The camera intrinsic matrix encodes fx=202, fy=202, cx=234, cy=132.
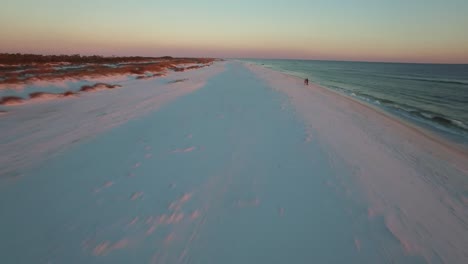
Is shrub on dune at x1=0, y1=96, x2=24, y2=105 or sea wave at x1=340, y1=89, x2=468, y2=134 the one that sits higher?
shrub on dune at x1=0, y1=96, x2=24, y2=105

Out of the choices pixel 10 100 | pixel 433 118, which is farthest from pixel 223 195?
pixel 433 118

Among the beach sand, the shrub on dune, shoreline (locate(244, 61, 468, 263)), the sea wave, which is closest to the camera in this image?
the beach sand

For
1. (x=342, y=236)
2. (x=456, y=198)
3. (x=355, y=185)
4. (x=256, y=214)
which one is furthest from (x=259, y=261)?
(x=456, y=198)

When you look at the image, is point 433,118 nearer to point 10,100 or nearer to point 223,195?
point 223,195

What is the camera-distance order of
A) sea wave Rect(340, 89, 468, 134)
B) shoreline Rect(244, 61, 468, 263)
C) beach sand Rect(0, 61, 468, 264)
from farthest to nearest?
1. sea wave Rect(340, 89, 468, 134)
2. shoreline Rect(244, 61, 468, 263)
3. beach sand Rect(0, 61, 468, 264)

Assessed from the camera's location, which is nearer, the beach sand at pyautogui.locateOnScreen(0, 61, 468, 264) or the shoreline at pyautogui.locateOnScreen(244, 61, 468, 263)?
the beach sand at pyautogui.locateOnScreen(0, 61, 468, 264)

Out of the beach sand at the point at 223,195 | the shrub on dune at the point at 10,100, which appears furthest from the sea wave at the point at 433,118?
the shrub on dune at the point at 10,100

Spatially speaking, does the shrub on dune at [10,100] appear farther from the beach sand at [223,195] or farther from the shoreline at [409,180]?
the shoreline at [409,180]

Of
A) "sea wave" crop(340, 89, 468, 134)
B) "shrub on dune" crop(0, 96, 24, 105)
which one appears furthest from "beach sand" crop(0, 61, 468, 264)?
"sea wave" crop(340, 89, 468, 134)

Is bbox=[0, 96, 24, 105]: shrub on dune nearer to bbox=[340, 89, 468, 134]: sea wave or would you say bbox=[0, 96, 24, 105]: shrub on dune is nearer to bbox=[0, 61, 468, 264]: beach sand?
bbox=[0, 61, 468, 264]: beach sand
